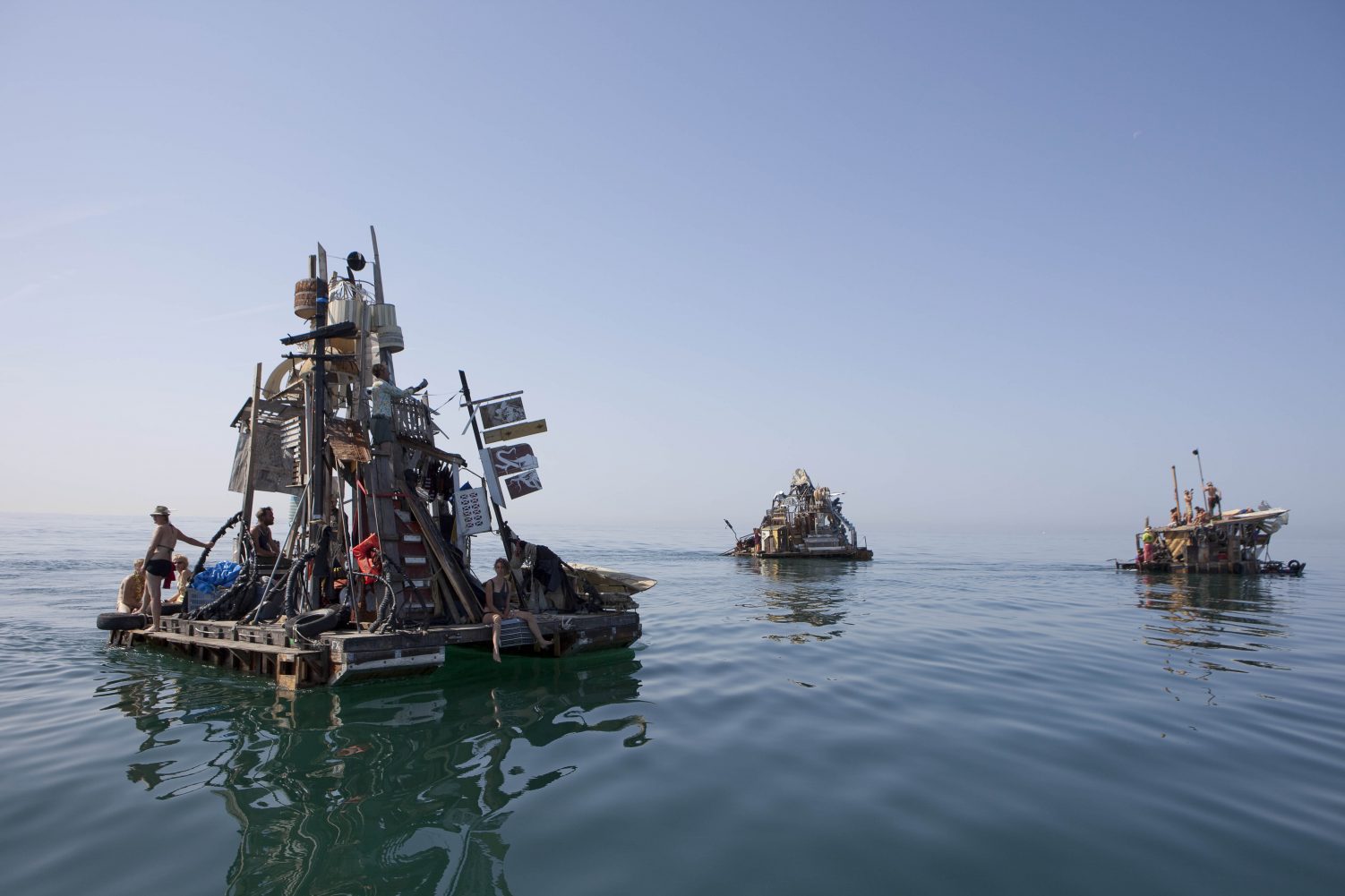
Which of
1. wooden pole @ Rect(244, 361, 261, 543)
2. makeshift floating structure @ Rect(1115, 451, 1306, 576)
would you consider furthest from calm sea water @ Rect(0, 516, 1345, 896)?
makeshift floating structure @ Rect(1115, 451, 1306, 576)

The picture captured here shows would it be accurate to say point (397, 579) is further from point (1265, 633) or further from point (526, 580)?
point (1265, 633)

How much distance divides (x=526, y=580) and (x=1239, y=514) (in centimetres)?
4268

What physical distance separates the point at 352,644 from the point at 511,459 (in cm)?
568

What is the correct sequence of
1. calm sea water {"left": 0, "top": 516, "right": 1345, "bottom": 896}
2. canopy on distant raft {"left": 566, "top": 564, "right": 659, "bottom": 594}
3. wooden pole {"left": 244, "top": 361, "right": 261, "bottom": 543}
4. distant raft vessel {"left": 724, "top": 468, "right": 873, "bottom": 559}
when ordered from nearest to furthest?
calm sea water {"left": 0, "top": 516, "right": 1345, "bottom": 896}, wooden pole {"left": 244, "top": 361, "right": 261, "bottom": 543}, canopy on distant raft {"left": 566, "top": 564, "right": 659, "bottom": 594}, distant raft vessel {"left": 724, "top": 468, "right": 873, "bottom": 559}

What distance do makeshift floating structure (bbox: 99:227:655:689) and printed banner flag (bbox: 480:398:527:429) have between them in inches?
1.2

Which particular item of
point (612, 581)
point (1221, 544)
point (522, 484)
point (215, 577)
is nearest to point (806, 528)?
point (1221, 544)

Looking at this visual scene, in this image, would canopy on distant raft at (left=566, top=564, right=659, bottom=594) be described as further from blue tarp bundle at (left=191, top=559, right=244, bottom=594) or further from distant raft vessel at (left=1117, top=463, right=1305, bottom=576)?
distant raft vessel at (left=1117, top=463, right=1305, bottom=576)

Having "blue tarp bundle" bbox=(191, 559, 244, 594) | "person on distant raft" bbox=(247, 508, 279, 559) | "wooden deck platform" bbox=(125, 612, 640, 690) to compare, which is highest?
"person on distant raft" bbox=(247, 508, 279, 559)

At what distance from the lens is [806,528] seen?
56531 mm

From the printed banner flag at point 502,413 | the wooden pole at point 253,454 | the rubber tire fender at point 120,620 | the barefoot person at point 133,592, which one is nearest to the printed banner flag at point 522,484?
the printed banner flag at point 502,413

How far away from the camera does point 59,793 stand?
24.6 ft

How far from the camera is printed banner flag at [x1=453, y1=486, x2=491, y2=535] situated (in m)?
15.1

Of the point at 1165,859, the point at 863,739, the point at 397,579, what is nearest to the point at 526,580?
the point at 397,579

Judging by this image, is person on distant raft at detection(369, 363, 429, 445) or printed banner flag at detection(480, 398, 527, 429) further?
printed banner flag at detection(480, 398, 527, 429)
